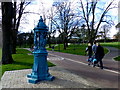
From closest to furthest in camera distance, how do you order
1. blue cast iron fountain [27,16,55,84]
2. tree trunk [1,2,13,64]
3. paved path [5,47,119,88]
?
1. paved path [5,47,119,88]
2. blue cast iron fountain [27,16,55,84]
3. tree trunk [1,2,13,64]

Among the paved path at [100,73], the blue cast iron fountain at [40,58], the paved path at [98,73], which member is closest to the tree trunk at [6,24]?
the paved path at [98,73]

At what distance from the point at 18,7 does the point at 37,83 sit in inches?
769

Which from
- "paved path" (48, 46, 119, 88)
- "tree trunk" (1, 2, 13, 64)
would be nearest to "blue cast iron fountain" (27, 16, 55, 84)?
"paved path" (48, 46, 119, 88)

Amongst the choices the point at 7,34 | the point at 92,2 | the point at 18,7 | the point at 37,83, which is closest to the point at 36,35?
the point at 37,83

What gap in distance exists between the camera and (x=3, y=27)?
40.8 ft

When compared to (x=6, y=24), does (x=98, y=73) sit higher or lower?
lower

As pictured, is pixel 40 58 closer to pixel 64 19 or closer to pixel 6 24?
pixel 6 24

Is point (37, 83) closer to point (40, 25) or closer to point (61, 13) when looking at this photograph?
point (40, 25)

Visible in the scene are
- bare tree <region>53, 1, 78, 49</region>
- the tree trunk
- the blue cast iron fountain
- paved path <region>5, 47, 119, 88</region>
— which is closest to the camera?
paved path <region>5, 47, 119, 88</region>

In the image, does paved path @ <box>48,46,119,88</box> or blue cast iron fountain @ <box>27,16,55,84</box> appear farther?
blue cast iron fountain @ <box>27,16,55,84</box>

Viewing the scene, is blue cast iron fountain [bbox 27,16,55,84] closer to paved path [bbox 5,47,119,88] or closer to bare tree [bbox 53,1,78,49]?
paved path [bbox 5,47,119,88]

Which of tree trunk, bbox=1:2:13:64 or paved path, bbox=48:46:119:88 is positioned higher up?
tree trunk, bbox=1:2:13:64

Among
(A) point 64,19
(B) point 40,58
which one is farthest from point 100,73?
(A) point 64,19

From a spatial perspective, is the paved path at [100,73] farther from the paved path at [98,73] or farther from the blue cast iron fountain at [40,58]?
the blue cast iron fountain at [40,58]
